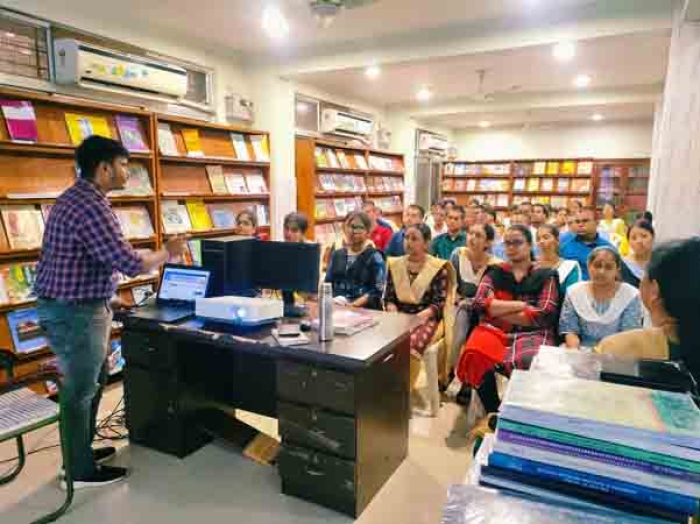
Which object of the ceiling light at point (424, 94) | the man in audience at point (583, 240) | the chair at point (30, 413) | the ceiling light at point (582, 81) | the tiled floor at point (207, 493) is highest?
the ceiling light at point (582, 81)

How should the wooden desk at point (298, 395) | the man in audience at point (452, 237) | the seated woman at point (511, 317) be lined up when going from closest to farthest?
1. the wooden desk at point (298, 395)
2. the seated woman at point (511, 317)
3. the man in audience at point (452, 237)

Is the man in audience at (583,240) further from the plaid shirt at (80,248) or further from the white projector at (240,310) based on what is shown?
the plaid shirt at (80,248)

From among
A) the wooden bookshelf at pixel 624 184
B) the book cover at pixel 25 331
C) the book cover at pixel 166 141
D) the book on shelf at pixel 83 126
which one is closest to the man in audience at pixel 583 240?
the book cover at pixel 166 141

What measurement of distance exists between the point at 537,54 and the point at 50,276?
15.2 ft


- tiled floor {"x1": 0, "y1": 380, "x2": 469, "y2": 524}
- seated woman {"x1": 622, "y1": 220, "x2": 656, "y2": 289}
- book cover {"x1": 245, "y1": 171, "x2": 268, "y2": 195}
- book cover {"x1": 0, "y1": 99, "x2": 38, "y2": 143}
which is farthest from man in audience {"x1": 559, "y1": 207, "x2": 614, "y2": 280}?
book cover {"x1": 0, "y1": 99, "x2": 38, "y2": 143}

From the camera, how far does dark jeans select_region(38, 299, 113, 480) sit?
214 centimetres

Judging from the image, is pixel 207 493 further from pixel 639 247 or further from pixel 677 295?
pixel 639 247

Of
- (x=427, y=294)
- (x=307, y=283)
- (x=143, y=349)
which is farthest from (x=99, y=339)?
(x=427, y=294)

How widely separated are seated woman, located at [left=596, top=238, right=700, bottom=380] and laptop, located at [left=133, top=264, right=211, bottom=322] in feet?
7.10

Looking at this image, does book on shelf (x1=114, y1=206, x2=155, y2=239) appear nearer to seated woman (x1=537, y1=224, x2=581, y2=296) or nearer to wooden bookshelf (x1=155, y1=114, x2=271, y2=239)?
wooden bookshelf (x1=155, y1=114, x2=271, y2=239)

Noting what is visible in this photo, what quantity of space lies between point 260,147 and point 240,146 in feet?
0.98

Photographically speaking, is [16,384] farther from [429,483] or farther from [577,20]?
[577,20]

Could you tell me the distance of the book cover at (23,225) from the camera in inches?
120

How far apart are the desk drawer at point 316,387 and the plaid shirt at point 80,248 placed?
2.77ft
